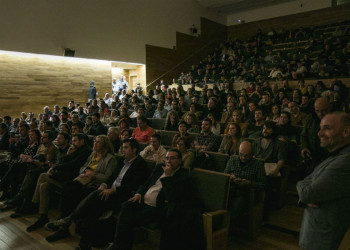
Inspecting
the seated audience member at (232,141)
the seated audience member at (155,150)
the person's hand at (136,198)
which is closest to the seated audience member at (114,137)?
the seated audience member at (155,150)

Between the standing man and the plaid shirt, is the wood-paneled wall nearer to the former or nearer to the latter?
the standing man

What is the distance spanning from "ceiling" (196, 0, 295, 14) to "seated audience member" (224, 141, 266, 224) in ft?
27.0

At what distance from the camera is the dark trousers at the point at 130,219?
1484 millimetres

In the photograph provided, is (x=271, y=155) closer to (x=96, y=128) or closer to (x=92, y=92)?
(x=96, y=128)

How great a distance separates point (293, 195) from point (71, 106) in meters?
4.40

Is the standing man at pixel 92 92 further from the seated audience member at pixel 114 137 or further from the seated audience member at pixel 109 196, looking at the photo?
the seated audience member at pixel 109 196

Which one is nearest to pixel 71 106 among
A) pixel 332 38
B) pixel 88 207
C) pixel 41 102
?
pixel 41 102

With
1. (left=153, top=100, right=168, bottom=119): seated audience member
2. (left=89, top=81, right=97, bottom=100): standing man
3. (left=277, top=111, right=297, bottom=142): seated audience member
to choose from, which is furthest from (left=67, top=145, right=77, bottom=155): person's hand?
(left=89, top=81, right=97, bottom=100): standing man

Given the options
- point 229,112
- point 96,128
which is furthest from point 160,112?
point 229,112

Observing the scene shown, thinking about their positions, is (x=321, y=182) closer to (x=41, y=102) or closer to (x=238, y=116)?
(x=238, y=116)

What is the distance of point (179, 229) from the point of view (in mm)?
1433

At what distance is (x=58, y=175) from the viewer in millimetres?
2182

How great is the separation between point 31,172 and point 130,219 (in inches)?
48.8

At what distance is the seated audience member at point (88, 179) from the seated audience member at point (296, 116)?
1998mm
